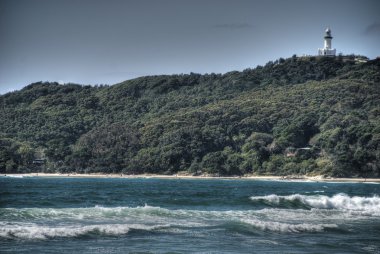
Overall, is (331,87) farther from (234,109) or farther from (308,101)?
(234,109)

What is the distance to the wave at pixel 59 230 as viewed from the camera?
2627 centimetres

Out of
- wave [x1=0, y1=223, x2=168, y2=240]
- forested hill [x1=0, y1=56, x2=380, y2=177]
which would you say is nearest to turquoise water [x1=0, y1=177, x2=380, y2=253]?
wave [x1=0, y1=223, x2=168, y2=240]

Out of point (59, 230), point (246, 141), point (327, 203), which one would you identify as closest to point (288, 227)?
point (59, 230)

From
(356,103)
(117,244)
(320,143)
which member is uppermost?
(356,103)

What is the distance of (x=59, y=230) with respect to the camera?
88.9 ft

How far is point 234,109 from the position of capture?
17462cm

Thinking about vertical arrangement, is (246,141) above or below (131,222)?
above

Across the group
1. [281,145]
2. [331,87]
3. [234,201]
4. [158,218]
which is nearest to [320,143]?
[281,145]

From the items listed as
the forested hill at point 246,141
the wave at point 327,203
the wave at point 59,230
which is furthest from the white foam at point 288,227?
the forested hill at point 246,141

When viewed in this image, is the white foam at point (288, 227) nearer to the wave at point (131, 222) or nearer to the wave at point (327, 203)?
the wave at point (131, 222)

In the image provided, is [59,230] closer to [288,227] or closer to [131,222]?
[131,222]

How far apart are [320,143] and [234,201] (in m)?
101

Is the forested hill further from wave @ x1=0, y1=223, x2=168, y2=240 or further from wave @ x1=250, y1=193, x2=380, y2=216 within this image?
wave @ x1=0, y1=223, x2=168, y2=240

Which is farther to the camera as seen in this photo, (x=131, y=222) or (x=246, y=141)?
(x=246, y=141)
